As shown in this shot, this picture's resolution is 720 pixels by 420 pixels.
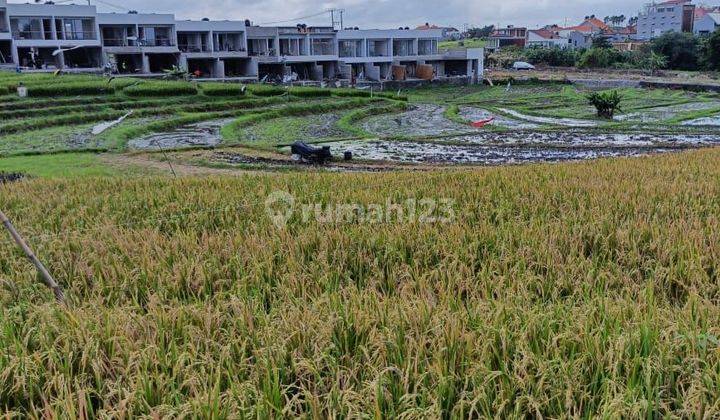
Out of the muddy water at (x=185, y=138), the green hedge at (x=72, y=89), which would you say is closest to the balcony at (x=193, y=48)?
the green hedge at (x=72, y=89)

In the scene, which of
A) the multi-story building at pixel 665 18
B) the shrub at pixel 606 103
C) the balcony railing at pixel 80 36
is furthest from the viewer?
the multi-story building at pixel 665 18

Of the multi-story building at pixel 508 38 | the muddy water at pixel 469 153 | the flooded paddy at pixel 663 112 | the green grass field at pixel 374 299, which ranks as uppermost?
the multi-story building at pixel 508 38

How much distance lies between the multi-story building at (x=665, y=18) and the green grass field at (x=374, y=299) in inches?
3233

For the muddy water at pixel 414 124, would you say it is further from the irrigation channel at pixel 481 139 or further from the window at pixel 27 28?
the window at pixel 27 28

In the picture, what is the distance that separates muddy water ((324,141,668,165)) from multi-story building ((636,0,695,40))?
6745 centimetres

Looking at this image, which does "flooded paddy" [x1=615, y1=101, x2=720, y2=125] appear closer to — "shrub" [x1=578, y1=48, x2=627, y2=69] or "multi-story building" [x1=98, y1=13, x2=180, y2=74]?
"shrub" [x1=578, y1=48, x2=627, y2=69]

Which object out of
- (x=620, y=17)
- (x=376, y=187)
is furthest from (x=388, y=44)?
(x=620, y=17)

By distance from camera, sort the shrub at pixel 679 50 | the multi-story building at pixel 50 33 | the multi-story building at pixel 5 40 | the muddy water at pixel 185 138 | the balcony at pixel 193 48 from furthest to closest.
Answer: the shrub at pixel 679 50, the balcony at pixel 193 48, the multi-story building at pixel 50 33, the multi-story building at pixel 5 40, the muddy water at pixel 185 138

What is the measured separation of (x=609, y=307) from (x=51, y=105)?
28943 millimetres

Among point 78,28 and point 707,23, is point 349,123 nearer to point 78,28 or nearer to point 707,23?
point 78,28

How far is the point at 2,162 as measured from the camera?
1720cm

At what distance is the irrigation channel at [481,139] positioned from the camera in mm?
19141

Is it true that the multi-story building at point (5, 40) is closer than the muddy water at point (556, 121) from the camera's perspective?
No

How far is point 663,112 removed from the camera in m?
31.2
